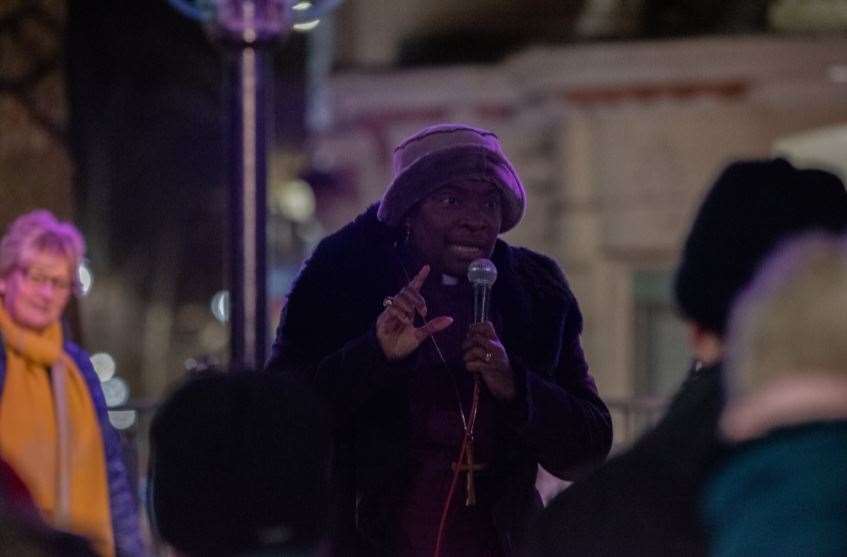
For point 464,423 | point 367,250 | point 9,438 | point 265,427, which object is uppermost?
point 265,427

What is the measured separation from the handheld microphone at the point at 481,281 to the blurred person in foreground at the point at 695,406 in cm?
99

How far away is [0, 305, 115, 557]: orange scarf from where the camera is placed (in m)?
5.26

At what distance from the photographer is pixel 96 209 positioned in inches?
930

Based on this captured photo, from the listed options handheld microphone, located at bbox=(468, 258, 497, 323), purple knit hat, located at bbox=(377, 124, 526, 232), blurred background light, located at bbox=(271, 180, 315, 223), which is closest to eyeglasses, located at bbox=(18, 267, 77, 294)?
purple knit hat, located at bbox=(377, 124, 526, 232)

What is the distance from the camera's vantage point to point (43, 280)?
5547mm

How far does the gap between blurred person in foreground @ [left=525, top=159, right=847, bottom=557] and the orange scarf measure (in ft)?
9.62

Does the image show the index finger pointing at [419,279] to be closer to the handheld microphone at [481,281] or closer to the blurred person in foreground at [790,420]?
the handheld microphone at [481,281]

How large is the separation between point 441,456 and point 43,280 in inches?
84.6

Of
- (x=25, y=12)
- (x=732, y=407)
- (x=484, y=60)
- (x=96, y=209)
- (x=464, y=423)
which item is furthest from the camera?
(x=96, y=209)

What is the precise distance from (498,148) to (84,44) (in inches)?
350

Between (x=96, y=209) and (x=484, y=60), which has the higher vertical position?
(x=484, y=60)

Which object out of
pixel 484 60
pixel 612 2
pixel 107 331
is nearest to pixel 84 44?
pixel 484 60

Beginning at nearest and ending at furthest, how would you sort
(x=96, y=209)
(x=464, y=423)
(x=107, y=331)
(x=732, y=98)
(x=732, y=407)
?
(x=732, y=407), (x=464, y=423), (x=732, y=98), (x=96, y=209), (x=107, y=331)

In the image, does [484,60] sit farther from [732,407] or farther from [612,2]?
[732,407]
